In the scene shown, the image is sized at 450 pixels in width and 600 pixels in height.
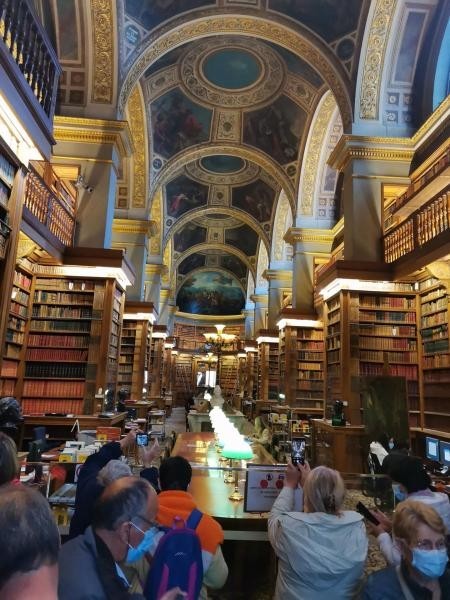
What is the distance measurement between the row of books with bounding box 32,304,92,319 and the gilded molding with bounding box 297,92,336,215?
832 cm

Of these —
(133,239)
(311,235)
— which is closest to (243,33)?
(311,235)

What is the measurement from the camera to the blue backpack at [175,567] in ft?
4.67

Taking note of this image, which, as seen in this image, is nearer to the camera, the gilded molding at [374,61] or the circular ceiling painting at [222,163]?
the gilded molding at [374,61]

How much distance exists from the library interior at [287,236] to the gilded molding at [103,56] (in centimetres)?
4

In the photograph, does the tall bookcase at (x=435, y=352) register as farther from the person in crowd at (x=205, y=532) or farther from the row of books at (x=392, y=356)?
the person in crowd at (x=205, y=532)

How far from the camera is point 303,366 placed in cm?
1307

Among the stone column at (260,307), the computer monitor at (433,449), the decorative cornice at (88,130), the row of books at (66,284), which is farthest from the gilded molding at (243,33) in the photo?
the stone column at (260,307)

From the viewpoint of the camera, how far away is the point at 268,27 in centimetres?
1061

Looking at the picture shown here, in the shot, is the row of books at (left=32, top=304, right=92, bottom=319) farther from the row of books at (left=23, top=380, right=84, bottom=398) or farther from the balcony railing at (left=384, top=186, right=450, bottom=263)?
the balcony railing at (left=384, top=186, right=450, bottom=263)

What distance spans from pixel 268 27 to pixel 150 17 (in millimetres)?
2786

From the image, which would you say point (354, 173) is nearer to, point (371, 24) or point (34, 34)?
point (371, 24)

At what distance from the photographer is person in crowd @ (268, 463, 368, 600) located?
1994 millimetres

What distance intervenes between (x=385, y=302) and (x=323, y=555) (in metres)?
7.13

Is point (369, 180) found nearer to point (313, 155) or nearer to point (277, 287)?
point (313, 155)
